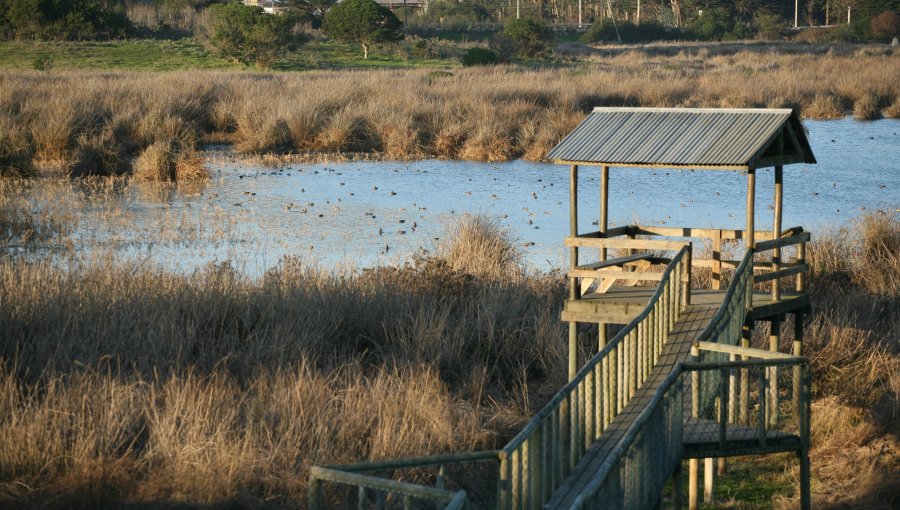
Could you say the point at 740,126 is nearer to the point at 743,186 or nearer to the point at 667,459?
the point at 667,459

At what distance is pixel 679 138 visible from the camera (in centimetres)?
1127

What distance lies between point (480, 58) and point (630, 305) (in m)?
42.3

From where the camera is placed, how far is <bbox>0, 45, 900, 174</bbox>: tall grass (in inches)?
1121

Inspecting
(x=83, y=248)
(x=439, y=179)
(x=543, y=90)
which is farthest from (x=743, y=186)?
(x=83, y=248)

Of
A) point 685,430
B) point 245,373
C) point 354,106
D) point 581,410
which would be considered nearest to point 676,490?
point 685,430

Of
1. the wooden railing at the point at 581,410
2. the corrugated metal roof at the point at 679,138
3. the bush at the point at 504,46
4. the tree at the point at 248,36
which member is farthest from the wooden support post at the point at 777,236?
the bush at the point at 504,46

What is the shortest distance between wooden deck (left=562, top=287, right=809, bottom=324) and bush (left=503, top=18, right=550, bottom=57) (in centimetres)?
4768

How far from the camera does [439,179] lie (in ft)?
88.0

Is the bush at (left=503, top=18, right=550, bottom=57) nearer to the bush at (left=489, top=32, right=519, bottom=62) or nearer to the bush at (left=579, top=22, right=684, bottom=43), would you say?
the bush at (left=489, top=32, right=519, bottom=62)

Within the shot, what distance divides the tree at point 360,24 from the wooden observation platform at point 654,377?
4645 centimetres

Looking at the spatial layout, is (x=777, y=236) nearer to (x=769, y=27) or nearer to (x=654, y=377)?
(x=654, y=377)

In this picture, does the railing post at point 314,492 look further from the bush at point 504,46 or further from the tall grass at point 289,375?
the bush at point 504,46

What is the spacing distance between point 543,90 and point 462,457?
32.1 metres

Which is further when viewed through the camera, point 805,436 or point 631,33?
point 631,33
